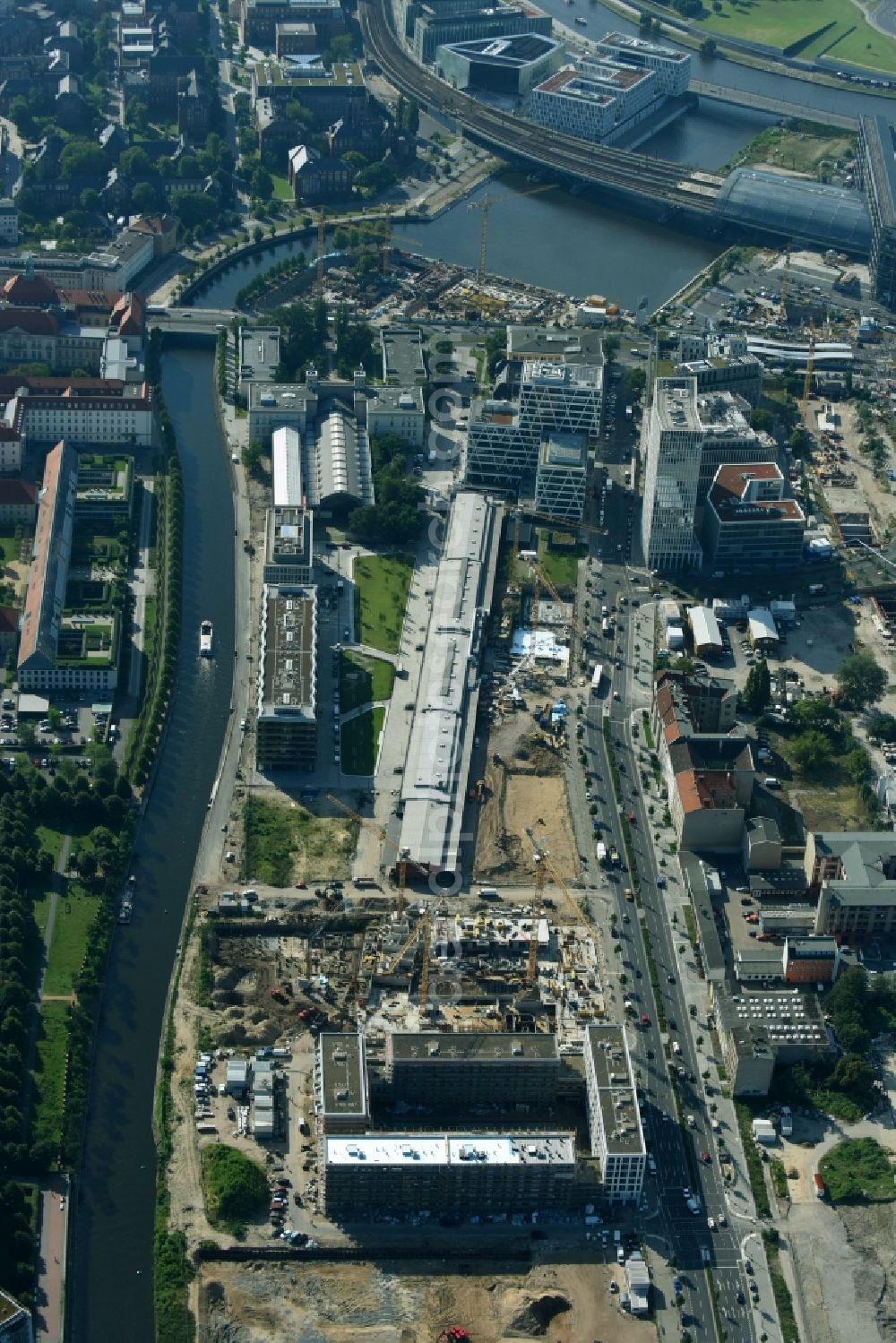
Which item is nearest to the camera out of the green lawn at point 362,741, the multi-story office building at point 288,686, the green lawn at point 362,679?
the multi-story office building at point 288,686

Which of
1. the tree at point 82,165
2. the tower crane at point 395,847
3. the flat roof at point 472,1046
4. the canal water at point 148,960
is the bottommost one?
the canal water at point 148,960

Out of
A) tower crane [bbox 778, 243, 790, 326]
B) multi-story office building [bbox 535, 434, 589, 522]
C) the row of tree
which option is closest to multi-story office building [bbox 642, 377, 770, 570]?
multi-story office building [bbox 535, 434, 589, 522]

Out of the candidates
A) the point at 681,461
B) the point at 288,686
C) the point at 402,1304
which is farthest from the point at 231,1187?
the point at 681,461

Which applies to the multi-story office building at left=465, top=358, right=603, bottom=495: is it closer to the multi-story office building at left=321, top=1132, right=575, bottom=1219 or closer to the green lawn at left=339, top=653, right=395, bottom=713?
the green lawn at left=339, top=653, right=395, bottom=713

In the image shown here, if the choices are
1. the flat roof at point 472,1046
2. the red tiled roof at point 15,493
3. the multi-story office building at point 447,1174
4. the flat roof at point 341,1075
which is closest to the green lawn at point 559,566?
the red tiled roof at point 15,493

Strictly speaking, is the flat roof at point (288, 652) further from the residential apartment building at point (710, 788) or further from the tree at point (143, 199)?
the tree at point (143, 199)

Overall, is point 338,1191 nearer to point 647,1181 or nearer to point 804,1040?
point 647,1181

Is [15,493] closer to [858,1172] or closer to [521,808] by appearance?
[521,808]
